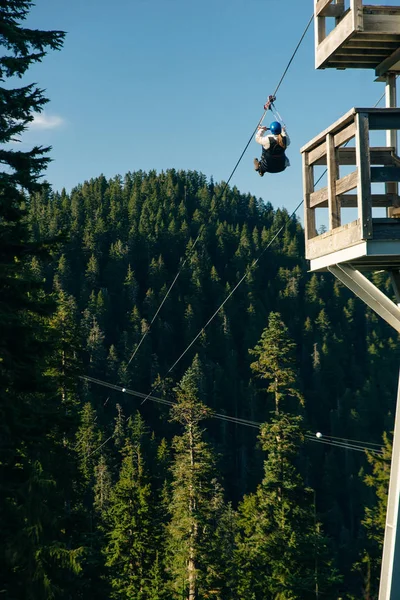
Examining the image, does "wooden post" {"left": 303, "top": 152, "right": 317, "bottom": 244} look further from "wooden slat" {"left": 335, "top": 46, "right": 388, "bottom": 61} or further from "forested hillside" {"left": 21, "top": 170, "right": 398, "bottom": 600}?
"forested hillside" {"left": 21, "top": 170, "right": 398, "bottom": 600}

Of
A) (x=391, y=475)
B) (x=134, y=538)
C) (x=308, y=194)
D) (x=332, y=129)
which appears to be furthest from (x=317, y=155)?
(x=134, y=538)

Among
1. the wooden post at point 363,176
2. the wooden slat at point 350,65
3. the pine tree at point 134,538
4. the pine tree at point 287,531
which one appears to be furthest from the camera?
the pine tree at point 134,538

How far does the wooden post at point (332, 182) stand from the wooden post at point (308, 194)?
45 centimetres

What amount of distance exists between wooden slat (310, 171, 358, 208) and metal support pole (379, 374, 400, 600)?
5.25 ft

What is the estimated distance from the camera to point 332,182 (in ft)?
16.9

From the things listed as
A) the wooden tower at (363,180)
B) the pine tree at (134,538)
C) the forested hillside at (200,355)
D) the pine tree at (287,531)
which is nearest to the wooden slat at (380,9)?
the wooden tower at (363,180)

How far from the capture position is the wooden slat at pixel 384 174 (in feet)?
16.0

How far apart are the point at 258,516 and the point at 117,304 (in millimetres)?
114126

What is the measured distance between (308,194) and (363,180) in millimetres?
931

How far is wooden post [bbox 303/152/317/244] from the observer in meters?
5.66

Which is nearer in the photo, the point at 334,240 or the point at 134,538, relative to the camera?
the point at 334,240

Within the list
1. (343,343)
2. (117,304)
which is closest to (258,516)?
(117,304)

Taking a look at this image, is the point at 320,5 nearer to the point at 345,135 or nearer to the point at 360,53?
the point at 360,53

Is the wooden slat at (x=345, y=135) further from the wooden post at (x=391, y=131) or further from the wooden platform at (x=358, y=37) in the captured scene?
Answer: the wooden platform at (x=358, y=37)
